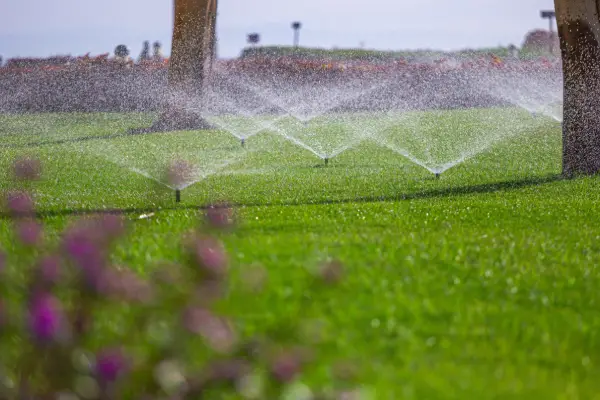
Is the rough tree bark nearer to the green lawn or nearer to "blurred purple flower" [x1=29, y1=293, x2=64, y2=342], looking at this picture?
the green lawn

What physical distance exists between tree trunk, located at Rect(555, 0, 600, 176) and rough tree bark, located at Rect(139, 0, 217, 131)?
9373mm

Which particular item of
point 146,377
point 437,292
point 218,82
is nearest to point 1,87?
point 218,82

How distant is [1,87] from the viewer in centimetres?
2747

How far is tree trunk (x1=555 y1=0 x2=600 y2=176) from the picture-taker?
36.1 ft

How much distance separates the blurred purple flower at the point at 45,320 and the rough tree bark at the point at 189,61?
16.8 meters

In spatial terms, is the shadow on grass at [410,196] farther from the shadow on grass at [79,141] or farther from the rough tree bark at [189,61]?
the rough tree bark at [189,61]

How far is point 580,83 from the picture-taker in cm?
1122

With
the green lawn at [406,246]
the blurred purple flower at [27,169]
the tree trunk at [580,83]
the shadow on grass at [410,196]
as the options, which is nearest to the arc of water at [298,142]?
the green lawn at [406,246]

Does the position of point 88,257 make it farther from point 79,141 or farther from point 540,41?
point 540,41

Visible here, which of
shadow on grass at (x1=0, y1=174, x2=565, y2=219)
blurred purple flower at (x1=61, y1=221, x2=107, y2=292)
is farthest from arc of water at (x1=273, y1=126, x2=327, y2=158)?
blurred purple flower at (x1=61, y1=221, x2=107, y2=292)

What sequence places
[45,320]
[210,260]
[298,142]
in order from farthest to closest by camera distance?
1. [298,142]
2. [210,260]
3. [45,320]

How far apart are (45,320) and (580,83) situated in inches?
386

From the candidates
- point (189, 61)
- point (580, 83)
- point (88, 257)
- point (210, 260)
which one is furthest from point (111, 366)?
point (189, 61)

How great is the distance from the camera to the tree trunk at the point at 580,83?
11.0 metres
